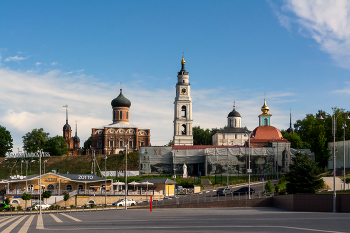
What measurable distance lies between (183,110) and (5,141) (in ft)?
169

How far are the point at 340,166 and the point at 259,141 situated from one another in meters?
18.8

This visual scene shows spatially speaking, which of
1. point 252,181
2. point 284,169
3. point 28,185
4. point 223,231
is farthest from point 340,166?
point 223,231

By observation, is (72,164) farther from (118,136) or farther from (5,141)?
(5,141)

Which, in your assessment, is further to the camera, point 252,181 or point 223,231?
point 252,181

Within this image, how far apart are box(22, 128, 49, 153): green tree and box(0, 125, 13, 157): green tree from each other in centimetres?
598

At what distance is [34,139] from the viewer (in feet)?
412

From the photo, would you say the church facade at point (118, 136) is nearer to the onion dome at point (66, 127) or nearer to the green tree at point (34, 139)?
the green tree at point (34, 139)

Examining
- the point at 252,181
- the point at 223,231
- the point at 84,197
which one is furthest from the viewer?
the point at 252,181

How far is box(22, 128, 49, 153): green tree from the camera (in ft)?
405

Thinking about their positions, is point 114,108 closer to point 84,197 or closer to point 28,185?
point 28,185

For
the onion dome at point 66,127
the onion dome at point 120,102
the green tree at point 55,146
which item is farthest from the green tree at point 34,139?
the onion dome at point 120,102

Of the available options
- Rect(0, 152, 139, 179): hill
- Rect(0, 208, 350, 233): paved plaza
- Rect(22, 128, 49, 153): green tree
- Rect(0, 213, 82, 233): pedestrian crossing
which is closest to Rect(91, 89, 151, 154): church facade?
Rect(0, 152, 139, 179): hill

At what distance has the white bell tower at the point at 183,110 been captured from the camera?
10294cm

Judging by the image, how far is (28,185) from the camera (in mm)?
66750
